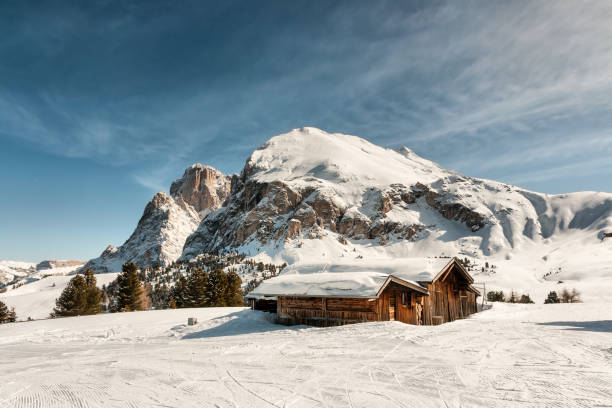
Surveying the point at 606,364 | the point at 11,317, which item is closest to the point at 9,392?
the point at 606,364

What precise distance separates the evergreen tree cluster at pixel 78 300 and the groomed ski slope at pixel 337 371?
34.7m

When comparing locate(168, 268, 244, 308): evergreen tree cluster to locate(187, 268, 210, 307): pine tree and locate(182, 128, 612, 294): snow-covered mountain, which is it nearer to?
locate(187, 268, 210, 307): pine tree

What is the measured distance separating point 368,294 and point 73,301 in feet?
148

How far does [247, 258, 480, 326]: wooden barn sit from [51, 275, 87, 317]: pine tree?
33.7 metres

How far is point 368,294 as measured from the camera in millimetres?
16156

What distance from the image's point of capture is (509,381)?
6828mm

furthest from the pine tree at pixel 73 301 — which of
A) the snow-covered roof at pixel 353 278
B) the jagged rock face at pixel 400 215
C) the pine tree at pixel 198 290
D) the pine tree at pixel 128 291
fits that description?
the jagged rock face at pixel 400 215

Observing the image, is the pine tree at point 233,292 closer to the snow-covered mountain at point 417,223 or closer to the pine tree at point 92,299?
the pine tree at point 92,299

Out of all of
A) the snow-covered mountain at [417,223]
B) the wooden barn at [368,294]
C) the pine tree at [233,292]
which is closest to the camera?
the wooden barn at [368,294]

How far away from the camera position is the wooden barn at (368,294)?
17.2m

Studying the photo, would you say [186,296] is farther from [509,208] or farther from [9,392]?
[509,208]

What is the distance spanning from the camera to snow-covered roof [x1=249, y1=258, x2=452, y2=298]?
1728 centimetres

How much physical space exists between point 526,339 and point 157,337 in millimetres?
17442

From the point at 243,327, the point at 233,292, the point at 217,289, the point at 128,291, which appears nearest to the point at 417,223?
the point at 233,292
